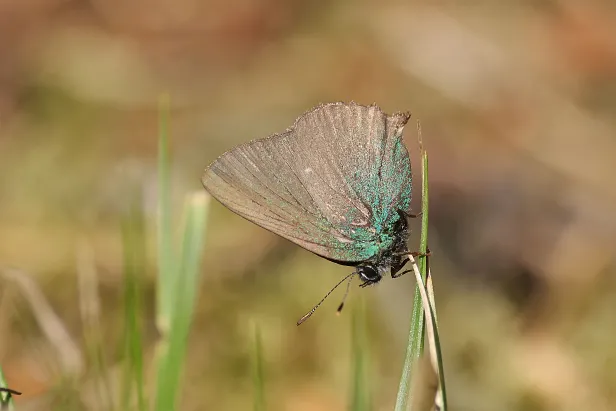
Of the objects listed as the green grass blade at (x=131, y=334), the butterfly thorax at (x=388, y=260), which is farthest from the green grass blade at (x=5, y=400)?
the butterfly thorax at (x=388, y=260)

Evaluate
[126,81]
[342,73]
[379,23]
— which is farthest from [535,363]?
[126,81]

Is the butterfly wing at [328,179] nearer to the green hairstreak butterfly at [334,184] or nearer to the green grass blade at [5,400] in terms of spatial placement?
the green hairstreak butterfly at [334,184]

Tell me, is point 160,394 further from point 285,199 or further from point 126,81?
point 126,81

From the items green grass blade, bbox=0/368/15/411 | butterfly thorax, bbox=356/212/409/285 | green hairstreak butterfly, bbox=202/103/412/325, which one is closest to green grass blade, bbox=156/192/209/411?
→ green grass blade, bbox=0/368/15/411

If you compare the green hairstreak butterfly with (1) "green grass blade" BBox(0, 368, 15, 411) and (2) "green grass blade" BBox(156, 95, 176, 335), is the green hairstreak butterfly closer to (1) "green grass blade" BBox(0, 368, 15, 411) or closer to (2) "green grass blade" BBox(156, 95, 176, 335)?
(2) "green grass blade" BBox(156, 95, 176, 335)

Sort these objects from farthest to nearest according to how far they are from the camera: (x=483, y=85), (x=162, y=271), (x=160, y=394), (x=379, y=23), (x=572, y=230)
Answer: (x=379, y=23) < (x=483, y=85) < (x=572, y=230) < (x=162, y=271) < (x=160, y=394)

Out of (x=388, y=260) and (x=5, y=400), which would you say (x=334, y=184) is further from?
(x=5, y=400)

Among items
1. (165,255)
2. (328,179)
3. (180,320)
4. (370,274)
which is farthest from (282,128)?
(180,320)
